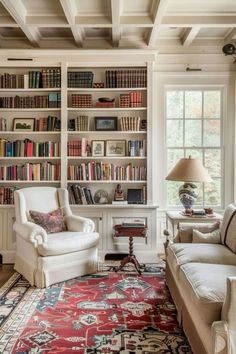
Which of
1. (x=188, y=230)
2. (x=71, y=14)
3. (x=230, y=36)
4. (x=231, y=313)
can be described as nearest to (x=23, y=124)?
(x=71, y=14)

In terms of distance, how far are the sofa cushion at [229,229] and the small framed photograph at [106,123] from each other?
206 centimetres

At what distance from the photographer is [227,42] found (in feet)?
16.0

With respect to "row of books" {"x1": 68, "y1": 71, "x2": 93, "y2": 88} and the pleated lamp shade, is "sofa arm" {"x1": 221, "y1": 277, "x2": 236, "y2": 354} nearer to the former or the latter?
the pleated lamp shade

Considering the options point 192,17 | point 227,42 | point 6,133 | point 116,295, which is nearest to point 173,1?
point 192,17

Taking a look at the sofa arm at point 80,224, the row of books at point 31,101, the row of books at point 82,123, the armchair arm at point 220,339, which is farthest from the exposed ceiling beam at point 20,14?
the armchair arm at point 220,339

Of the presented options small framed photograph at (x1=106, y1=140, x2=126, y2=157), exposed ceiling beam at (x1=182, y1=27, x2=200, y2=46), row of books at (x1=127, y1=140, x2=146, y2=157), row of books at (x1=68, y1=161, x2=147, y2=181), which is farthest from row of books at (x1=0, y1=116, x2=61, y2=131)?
exposed ceiling beam at (x1=182, y1=27, x2=200, y2=46)

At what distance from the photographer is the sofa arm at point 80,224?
4188 millimetres

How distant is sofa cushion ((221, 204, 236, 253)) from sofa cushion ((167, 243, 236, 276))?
6 centimetres

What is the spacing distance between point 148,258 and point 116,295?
1318 millimetres

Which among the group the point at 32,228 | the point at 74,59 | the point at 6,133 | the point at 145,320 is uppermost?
the point at 74,59

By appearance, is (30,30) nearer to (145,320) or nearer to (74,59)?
(74,59)

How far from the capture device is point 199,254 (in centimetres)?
301

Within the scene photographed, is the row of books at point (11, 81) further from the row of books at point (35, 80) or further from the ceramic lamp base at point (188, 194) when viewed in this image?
the ceramic lamp base at point (188, 194)

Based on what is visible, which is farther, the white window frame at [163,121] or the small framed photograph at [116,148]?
the white window frame at [163,121]
